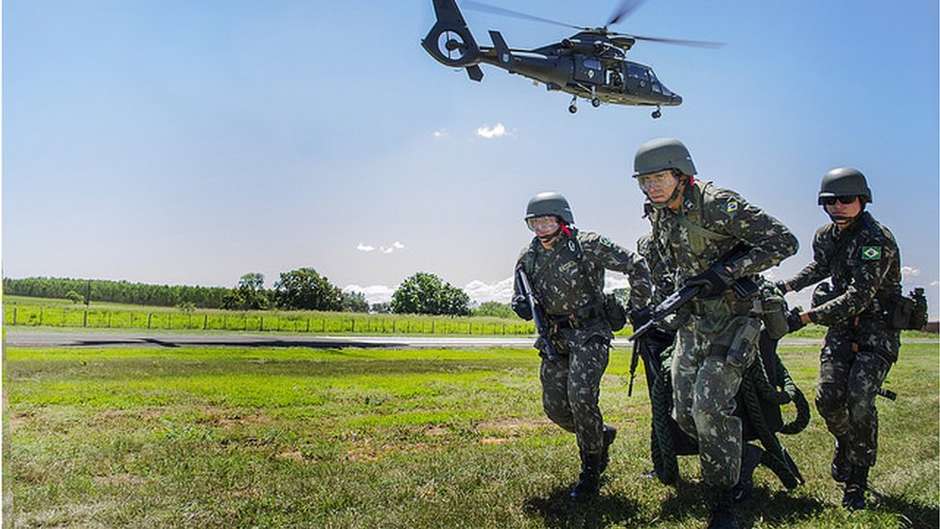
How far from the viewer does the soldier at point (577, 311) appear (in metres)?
4.89

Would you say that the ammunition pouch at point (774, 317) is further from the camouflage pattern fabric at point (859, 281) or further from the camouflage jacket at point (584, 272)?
the camouflage jacket at point (584, 272)

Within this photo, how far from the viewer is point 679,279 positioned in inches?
177

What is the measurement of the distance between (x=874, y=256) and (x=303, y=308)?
18369 mm

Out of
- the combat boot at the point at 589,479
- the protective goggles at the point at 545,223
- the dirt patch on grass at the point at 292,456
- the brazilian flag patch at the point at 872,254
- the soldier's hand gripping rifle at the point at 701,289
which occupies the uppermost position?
the protective goggles at the point at 545,223

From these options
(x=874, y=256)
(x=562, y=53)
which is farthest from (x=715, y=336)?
(x=562, y=53)

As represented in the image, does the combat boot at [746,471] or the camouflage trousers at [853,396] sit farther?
the camouflage trousers at [853,396]

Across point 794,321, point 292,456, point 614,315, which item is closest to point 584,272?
point 614,315

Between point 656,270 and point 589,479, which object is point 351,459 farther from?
point 656,270

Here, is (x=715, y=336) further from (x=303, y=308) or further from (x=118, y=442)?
(x=303, y=308)

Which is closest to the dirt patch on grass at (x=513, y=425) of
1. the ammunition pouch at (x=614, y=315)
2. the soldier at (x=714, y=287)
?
the ammunition pouch at (x=614, y=315)

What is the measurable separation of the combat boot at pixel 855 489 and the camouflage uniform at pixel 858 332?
67mm

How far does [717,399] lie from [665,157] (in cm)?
153

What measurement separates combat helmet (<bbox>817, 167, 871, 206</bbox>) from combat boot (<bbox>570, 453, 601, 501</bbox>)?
2679mm

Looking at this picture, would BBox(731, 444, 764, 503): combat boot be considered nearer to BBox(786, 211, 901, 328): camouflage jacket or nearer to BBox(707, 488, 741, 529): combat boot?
BBox(707, 488, 741, 529): combat boot
